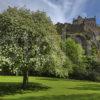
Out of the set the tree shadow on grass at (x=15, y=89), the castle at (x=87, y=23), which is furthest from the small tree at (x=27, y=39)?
the castle at (x=87, y=23)

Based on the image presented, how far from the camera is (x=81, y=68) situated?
69625 mm

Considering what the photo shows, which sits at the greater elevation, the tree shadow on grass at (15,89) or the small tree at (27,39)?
A: the small tree at (27,39)

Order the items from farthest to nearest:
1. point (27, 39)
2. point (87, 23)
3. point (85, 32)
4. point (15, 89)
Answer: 1. point (87, 23)
2. point (85, 32)
3. point (15, 89)
4. point (27, 39)

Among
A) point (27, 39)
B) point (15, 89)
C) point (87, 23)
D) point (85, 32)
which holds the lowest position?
point (15, 89)

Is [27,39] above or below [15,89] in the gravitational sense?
above

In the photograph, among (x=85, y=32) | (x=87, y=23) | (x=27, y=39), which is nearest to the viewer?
(x=27, y=39)

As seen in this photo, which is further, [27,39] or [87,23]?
[87,23]

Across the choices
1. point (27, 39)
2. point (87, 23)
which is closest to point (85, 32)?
point (87, 23)

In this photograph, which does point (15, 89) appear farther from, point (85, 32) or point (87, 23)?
point (87, 23)

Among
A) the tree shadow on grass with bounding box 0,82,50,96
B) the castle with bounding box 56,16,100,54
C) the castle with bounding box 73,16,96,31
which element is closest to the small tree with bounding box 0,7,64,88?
the tree shadow on grass with bounding box 0,82,50,96

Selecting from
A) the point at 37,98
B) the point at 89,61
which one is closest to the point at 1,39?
the point at 37,98

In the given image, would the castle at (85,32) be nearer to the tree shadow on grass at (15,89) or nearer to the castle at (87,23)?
the castle at (87,23)

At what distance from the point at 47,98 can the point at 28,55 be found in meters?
7.11

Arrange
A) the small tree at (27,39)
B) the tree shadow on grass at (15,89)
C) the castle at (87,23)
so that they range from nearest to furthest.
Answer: the tree shadow on grass at (15,89)
the small tree at (27,39)
the castle at (87,23)
